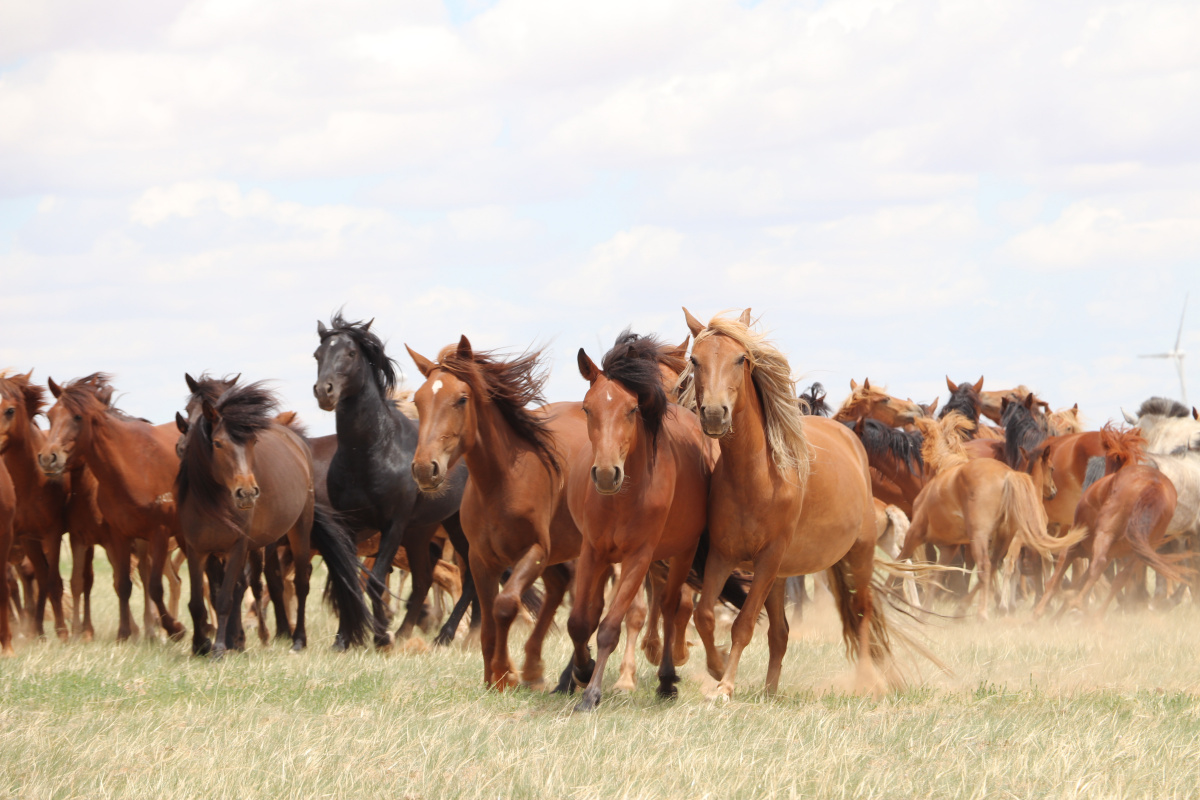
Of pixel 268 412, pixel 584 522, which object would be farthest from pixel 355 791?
pixel 268 412

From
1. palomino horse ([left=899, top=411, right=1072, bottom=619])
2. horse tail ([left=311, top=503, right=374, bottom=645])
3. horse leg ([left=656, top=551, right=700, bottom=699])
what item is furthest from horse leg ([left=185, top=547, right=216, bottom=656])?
palomino horse ([left=899, top=411, right=1072, bottom=619])

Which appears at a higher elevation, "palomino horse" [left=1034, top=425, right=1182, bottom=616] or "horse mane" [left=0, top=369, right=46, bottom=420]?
"horse mane" [left=0, top=369, right=46, bottom=420]

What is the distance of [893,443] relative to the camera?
15.4 metres

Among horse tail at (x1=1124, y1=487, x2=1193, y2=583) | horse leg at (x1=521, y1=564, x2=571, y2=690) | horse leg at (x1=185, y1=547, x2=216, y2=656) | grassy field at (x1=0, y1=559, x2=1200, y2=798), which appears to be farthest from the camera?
horse tail at (x1=1124, y1=487, x2=1193, y2=583)

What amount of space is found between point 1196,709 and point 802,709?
2.12 m

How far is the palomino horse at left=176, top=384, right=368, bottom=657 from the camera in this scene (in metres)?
9.29

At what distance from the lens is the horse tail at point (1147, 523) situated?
1249cm

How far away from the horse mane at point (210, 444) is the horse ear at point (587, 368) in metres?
3.78

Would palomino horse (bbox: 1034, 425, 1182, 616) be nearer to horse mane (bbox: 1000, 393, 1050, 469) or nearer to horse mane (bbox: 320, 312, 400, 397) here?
horse mane (bbox: 1000, 393, 1050, 469)

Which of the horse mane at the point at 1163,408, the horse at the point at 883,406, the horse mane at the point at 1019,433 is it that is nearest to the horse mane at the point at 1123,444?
the horse mane at the point at 1019,433

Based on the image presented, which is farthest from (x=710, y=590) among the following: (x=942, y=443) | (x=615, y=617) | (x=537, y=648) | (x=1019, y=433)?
(x=1019, y=433)

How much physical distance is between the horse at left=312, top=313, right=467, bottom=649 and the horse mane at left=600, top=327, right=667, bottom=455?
4.33 meters

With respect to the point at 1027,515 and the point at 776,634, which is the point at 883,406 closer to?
the point at 1027,515

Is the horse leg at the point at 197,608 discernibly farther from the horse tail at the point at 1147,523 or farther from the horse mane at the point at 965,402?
the horse mane at the point at 965,402
